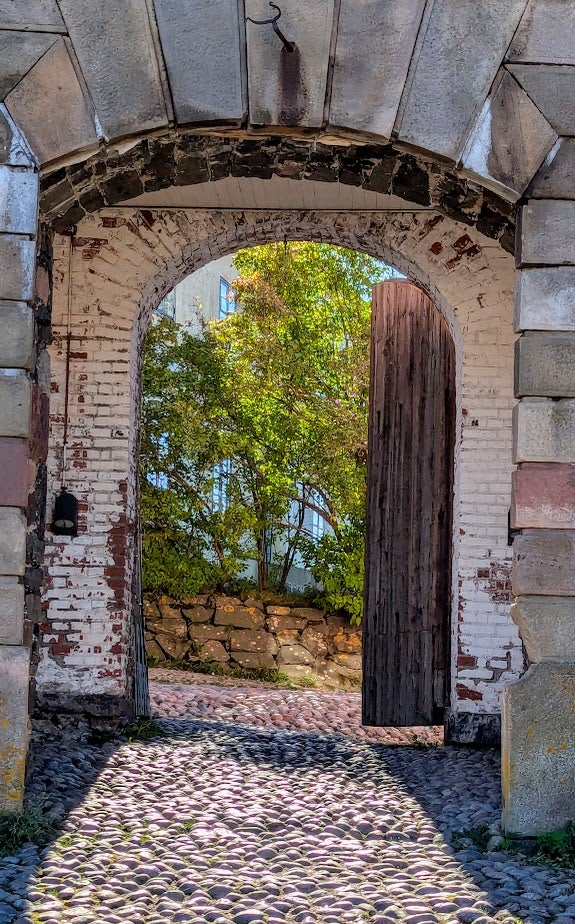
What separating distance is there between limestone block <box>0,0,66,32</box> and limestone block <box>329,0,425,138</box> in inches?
47.7

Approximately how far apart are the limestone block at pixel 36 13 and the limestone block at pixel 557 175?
7.05ft

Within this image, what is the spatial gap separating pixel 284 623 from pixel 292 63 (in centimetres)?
911

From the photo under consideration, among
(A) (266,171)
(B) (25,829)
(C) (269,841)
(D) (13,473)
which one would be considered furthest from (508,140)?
(B) (25,829)

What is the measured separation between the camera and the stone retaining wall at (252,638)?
13.1 m

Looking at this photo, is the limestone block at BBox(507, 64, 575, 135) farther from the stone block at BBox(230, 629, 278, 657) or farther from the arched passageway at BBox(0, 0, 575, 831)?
the stone block at BBox(230, 629, 278, 657)

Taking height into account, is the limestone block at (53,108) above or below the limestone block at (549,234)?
above

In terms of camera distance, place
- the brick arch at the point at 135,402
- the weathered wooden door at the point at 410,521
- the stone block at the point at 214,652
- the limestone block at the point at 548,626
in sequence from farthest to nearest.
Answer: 1. the stone block at the point at 214,652
2. the weathered wooden door at the point at 410,521
3. the brick arch at the point at 135,402
4. the limestone block at the point at 548,626

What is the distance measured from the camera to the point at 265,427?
13594 millimetres

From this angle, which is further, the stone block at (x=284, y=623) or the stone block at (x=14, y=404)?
the stone block at (x=284, y=623)

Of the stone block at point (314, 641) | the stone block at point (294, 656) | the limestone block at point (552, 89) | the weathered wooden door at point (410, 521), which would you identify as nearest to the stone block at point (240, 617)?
the stone block at point (294, 656)

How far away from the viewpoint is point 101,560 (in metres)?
7.54

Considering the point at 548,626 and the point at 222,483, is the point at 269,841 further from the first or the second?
the point at 222,483

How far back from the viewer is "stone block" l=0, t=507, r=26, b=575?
4.78m

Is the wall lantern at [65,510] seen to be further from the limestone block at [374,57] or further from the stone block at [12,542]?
the limestone block at [374,57]
